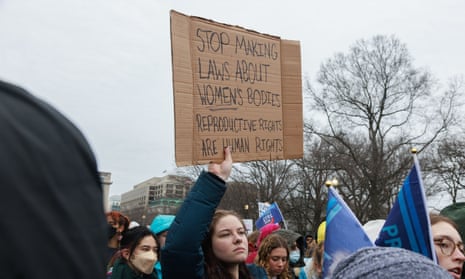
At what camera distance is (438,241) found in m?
2.75

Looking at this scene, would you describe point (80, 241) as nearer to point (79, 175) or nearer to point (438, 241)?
point (79, 175)

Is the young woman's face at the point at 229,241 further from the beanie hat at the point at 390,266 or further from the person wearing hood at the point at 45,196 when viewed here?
the person wearing hood at the point at 45,196

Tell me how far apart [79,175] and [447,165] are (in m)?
25.7

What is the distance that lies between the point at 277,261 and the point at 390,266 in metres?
3.70

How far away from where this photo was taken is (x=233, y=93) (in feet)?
12.0

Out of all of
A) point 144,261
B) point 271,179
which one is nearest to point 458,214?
point 144,261

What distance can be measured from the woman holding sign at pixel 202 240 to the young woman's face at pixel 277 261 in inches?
70.9

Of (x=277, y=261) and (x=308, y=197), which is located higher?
(x=277, y=261)

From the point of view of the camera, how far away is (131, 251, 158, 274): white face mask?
4.25m

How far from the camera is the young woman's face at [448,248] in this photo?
262 cm

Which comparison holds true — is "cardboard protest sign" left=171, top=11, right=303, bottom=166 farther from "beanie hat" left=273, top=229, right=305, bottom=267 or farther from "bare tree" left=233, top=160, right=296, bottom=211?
"bare tree" left=233, top=160, right=296, bottom=211

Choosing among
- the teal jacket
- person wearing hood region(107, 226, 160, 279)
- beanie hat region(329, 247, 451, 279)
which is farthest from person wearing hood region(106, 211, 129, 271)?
beanie hat region(329, 247, 451, 279)

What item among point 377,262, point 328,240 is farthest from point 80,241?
point 328,240

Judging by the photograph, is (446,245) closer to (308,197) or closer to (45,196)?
(45,196)
